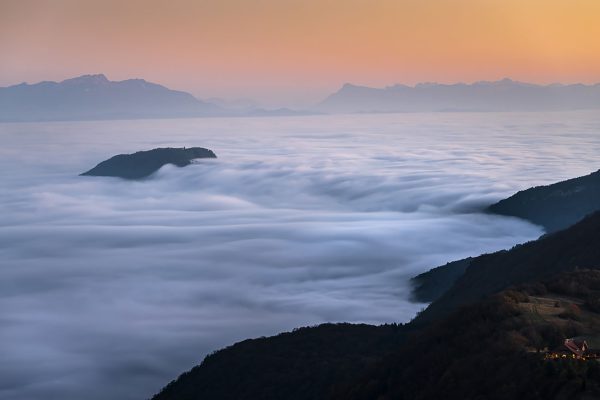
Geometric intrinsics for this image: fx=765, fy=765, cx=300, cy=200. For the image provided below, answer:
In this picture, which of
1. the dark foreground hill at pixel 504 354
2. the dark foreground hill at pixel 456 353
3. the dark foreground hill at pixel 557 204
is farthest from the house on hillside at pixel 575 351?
the dark foreground hill at pixel 557 204

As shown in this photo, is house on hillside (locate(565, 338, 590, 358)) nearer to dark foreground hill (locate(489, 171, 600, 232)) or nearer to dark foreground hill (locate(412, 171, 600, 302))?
dark foreground hill (locate(412, 171, 600, 302))

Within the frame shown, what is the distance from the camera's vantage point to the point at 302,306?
7275 centimetres

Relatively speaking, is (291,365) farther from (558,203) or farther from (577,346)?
(558,203)

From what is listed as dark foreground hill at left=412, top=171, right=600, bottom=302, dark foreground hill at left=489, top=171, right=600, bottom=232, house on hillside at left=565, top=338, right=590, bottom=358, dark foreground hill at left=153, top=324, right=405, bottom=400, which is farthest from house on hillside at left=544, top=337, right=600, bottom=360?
dark foreground hill at left=489, top=171, right=600, bottom=232

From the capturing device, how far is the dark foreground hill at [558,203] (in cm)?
10094

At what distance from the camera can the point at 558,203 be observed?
106250 mm

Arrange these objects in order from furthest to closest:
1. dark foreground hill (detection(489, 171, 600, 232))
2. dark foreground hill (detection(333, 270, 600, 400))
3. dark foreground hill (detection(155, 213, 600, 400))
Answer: dark foreground hill (detection(489, 171, 600, 232)) → dark foreground hill (detection(155, 213, 600, 400)) → dark foreground hill (detection(333, 270, 600, 400))

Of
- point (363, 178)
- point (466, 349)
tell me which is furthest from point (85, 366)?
point (363, 178)

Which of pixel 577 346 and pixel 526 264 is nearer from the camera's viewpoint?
pixel 577 346

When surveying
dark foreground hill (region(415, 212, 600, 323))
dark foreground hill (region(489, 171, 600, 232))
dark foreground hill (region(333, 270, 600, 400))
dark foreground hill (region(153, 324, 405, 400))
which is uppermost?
dark foreground hill (region(489, 171, 600, 232))

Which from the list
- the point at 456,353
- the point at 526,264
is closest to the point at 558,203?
→ the point at 526,264

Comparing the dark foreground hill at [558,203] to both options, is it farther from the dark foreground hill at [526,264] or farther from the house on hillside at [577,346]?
the house on hillside at [577,346]

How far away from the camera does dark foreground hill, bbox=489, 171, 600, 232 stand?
3974 inches

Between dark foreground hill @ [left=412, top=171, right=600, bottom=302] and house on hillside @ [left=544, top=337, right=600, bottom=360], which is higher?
dark foreground hill @ [left=412, top=171, right=600, bottom=302]
